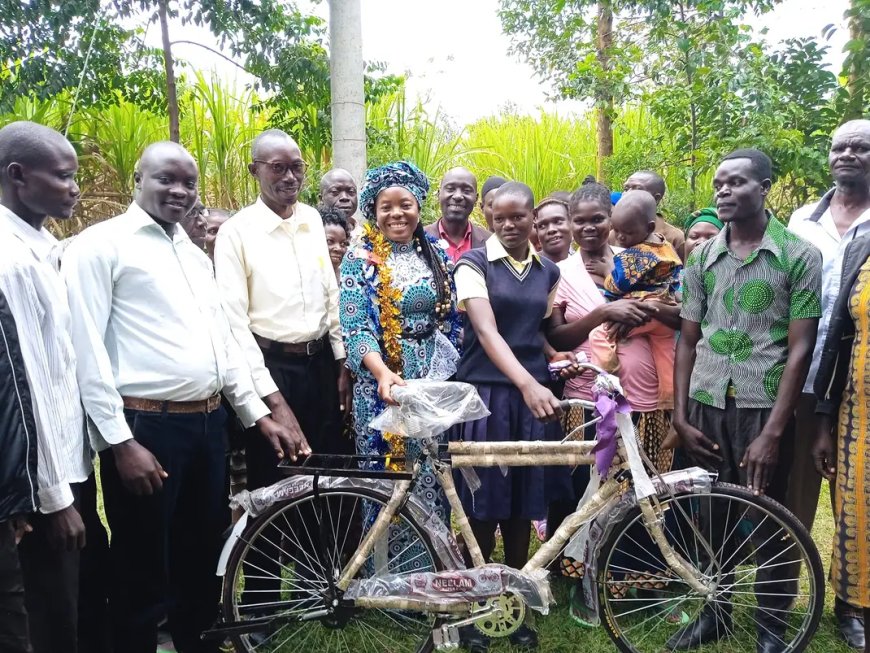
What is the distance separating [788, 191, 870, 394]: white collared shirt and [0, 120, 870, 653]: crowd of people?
0.05 feet

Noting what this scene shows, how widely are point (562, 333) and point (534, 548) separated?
1.62 m

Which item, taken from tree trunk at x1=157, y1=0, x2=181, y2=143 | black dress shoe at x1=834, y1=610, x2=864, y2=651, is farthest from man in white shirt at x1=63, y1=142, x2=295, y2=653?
tree trunk at x1=157, y1=0, x2=181, y2=143

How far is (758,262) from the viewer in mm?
3059

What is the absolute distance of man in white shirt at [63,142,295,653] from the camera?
2562 millimetres

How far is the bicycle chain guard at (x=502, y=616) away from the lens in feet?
9.73

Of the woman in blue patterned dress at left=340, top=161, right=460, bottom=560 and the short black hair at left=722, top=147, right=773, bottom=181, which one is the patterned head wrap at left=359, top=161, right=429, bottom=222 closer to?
the woman in blue patterned dress at left=340, top=161, right=460, bottom=560

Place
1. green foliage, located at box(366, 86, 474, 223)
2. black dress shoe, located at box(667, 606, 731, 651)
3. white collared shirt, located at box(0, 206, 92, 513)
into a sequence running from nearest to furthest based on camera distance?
1. white collared shirt, located at box(0, 206, 92, 513)
2. black dress shoe, located at box(667, 606, 731, 651)
3. green foliage, located at box(366, 86, 474, 223)

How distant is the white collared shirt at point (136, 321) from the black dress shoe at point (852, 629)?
3.00m

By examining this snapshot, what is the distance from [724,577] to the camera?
122 inches

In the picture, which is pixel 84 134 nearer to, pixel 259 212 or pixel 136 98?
pixel 136 98

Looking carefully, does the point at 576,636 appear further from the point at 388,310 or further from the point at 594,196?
the point at 594,196

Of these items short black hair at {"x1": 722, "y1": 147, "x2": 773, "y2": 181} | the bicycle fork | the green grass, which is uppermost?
short black hair at {"x1": 722, "y1": 147, "x2": 773, "y2": 181}

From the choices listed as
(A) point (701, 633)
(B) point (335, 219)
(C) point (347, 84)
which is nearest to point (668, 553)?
(A) point (701, 633)

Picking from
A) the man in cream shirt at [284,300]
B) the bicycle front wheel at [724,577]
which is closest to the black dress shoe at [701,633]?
the bicycle front wheel at [724,577]
